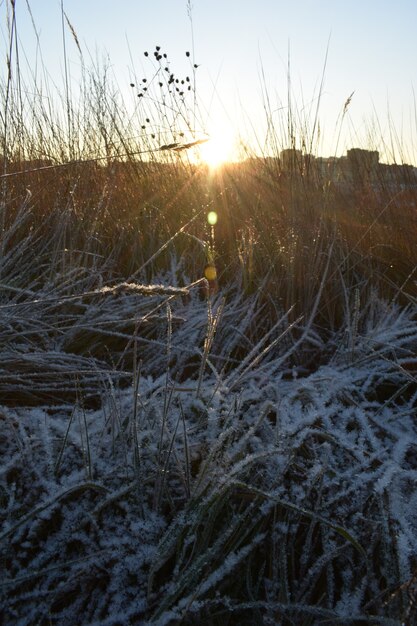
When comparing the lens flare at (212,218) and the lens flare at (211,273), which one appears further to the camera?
the lens flare at (212,218)

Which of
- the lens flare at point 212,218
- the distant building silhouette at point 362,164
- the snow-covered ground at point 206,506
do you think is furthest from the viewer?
the distant building silhouette at point 362,164

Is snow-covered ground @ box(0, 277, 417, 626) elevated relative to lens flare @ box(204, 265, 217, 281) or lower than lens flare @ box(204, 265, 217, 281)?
lower

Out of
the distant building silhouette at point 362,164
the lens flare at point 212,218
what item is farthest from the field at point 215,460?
the distant building silhouette at point 362,164

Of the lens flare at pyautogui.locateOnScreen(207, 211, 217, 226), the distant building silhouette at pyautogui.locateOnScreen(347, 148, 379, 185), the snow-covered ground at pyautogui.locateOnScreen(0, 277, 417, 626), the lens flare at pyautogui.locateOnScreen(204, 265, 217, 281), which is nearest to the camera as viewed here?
the snow-covered ground at pyautogui.locateOnScreen(0, 277, 417, 626)

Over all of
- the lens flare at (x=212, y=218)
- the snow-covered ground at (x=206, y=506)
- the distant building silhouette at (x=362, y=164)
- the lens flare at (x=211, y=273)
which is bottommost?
the snow-covered ground at (x=206, y=506)

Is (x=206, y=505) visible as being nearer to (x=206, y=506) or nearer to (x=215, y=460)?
(x=206, y=506)

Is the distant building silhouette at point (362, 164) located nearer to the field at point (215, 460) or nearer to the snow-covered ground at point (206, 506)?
the field at point (215, 460)

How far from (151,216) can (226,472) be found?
1449 mm

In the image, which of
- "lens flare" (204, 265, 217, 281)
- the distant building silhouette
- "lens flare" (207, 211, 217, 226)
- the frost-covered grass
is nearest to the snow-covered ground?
the frost-covered grass

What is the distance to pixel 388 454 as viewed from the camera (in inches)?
34.7

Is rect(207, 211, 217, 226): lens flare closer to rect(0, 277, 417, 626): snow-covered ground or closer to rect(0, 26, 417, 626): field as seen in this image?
rect(0, 26, 417, 626): field

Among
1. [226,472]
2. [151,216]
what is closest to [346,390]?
[226,472]

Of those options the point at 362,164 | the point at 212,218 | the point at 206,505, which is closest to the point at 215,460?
the point at 206,505

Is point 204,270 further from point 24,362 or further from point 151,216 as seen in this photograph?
point 24,362
